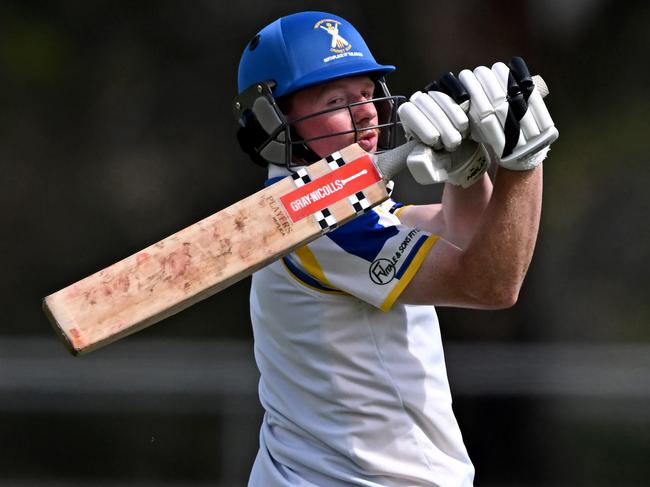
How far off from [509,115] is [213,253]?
1.92 ft

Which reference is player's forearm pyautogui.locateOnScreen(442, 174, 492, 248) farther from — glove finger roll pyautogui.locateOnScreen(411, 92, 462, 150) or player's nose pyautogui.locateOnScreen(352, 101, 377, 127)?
glove finger roll pyautogui.locateOnScreen(411, 92, 462, 150)

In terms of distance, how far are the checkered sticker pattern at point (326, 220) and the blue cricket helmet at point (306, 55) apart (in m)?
0.43

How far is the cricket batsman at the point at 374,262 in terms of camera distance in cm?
200

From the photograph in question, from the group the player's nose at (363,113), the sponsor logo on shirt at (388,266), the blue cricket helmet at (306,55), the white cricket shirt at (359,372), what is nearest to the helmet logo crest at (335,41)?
the blue cricket helmet at (306,55)

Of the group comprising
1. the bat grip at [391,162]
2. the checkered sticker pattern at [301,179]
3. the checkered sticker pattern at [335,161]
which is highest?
the checkered sticker pattern at [335,161]

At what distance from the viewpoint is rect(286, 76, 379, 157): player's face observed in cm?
233

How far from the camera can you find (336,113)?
91.6 inches

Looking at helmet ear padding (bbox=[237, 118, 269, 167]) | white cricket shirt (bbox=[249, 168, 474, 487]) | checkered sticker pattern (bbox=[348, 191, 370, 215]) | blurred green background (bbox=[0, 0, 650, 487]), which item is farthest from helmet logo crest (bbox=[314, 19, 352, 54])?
blurred green background (bbox=[0, 0, 650, 487])

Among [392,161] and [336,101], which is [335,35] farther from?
[392,161]

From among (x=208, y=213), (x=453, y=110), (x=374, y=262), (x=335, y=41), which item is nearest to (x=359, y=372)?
(x=374, y=262)

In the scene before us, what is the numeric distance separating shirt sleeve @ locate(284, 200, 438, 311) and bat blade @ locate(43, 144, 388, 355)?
6.7 inches

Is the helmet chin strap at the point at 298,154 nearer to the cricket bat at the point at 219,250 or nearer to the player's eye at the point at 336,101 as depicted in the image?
the player's eye at the point at 336,101

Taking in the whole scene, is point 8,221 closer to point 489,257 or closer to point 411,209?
point 411,209

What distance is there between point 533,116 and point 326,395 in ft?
2.35
